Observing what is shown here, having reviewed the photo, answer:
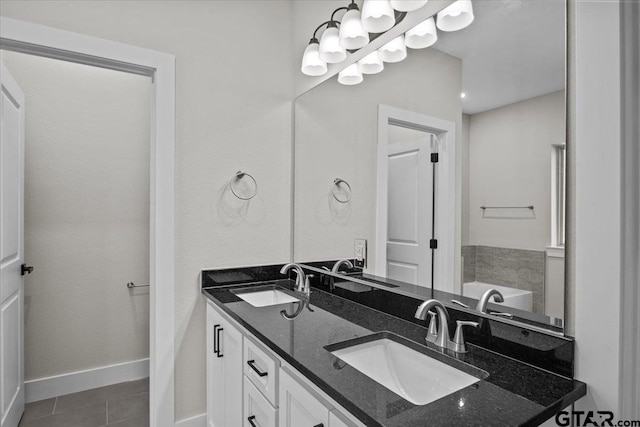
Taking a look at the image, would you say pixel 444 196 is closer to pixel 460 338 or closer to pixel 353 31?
pixel 460 338

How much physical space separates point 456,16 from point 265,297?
161 cm

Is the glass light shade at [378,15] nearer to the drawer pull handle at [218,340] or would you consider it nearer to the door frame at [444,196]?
the door frame at [444,196]

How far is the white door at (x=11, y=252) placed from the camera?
1.83m

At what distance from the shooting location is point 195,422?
2.02 meters

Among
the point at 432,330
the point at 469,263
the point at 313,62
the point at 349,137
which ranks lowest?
the point at 432,330

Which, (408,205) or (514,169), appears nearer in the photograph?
(514,169)

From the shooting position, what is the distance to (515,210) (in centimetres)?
117

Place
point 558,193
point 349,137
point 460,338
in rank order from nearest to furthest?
point 558,193, point 460,338, point 349,137

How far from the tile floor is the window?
2368 millimetres

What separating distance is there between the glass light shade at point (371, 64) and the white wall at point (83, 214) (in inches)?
72.3

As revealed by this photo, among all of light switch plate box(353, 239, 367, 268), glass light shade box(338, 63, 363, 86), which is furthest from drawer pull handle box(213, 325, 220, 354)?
glass light shade box(338, 63, 363, 86)

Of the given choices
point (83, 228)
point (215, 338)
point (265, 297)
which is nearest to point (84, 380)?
point (83, 228)

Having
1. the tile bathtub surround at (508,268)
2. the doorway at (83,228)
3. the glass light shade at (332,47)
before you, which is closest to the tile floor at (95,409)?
the doorway at (83,228)

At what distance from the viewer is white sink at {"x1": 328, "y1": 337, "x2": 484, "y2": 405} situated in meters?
1.07
